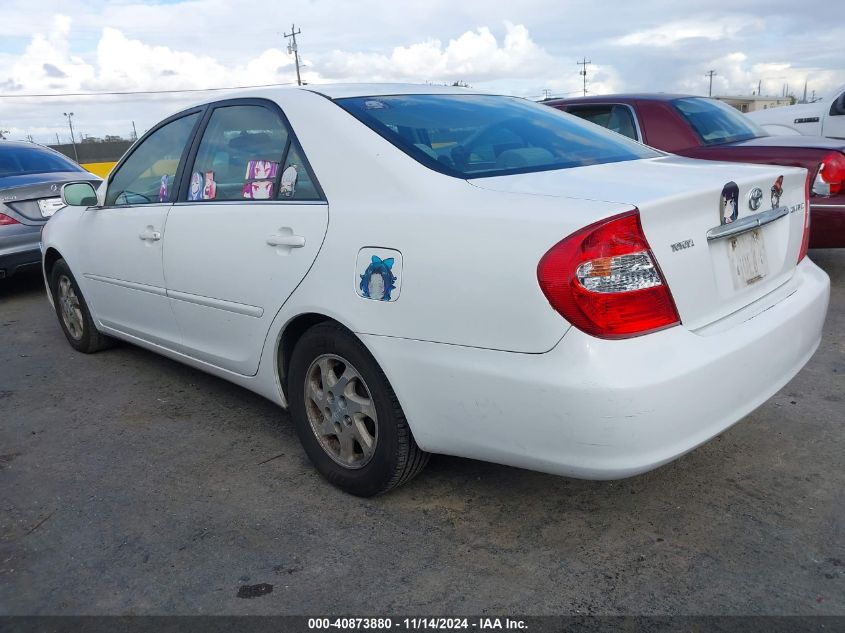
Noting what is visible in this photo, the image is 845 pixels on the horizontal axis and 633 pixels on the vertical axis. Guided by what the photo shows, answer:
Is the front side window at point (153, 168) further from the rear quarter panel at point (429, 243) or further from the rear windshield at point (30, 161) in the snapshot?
the rear windshield at point (30, 161)

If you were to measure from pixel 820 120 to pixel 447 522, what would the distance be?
8152 millimetres

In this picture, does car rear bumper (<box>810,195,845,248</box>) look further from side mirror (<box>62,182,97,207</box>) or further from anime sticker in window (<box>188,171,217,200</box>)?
side mirror (<box>62,182,97,207</box>)

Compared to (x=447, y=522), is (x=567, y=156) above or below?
above

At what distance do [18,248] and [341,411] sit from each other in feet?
17.6

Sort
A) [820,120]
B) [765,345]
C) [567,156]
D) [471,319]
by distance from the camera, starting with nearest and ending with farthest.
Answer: [471,319]
[765,345]
[567,156]
[820,120]

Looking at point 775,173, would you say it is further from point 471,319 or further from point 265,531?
point 265,531

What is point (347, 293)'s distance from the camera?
2596mm

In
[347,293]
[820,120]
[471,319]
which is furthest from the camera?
[820,120]

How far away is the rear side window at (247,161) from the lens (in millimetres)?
2973

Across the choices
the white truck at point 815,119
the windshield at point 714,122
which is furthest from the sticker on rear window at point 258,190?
the white truck at point 815,119

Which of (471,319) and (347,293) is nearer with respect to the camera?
(471,319)

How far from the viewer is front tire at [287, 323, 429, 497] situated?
261 centimetres

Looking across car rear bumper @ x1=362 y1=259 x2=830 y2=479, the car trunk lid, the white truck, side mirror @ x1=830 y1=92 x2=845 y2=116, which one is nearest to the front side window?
car rear bumper @ x1=362 y1=259 x2=830 y2=479

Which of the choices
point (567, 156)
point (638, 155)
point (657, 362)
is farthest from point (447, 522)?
point (638, 155)
